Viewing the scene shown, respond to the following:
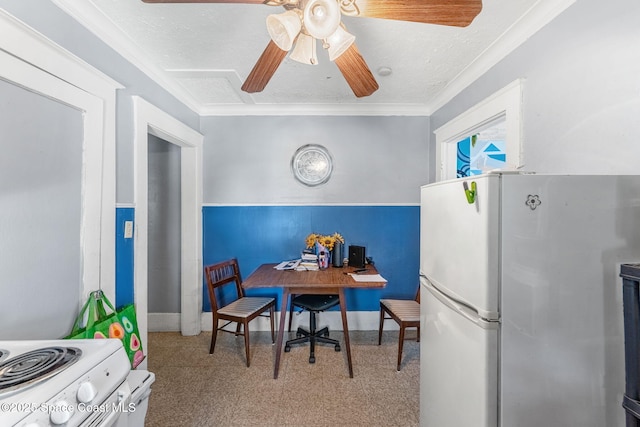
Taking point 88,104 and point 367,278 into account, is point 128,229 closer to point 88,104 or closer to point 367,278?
point 88,104

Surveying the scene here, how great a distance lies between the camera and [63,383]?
26.4 inches

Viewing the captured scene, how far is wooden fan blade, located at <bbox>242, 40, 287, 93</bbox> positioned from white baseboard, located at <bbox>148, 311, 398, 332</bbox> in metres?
2.24

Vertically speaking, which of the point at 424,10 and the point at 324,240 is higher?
the point at 424,10

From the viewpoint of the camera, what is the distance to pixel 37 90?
1.17 m

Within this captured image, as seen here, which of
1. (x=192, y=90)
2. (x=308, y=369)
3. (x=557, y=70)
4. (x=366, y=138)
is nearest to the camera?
(x=557, y=70)

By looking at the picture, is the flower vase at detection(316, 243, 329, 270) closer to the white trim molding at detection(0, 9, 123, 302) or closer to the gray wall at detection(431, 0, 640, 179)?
the white trim molding at detection(0, 9, 123, 302)

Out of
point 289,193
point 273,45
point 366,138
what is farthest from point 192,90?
point 366,138

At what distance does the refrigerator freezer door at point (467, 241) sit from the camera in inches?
34.9

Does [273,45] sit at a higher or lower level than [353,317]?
higher

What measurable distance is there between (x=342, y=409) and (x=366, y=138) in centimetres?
241

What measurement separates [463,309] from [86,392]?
48.6 inches

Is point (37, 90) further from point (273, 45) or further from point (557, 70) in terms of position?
point (557, 70)

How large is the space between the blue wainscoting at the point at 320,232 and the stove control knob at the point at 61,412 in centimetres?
220

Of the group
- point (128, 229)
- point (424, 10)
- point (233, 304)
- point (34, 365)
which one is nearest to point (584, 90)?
point (424, 10)
